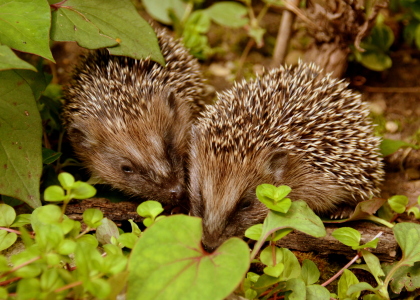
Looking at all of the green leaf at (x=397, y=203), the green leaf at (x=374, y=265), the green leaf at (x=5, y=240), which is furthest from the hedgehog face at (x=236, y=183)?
the green leaf at (x=5, y=240)

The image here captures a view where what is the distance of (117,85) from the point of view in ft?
8.82

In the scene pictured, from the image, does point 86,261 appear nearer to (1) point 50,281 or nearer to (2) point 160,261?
(1) point 50,281

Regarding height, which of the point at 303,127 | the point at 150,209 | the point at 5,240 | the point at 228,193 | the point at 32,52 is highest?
the point at 32,52

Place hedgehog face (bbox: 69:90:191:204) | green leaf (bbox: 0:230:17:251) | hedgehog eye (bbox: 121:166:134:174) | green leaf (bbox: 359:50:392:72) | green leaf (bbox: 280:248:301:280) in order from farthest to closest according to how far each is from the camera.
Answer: green leaf (bbox: 359:50:392:72), hedgehog eye (bbox: 121:166:134:174), hedgehog face (bbox: 69:90:191:204), green leaf (bbox: 280:248:301:280), green leaf (bbox: 0:230:17:251)

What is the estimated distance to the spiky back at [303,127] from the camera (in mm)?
2430

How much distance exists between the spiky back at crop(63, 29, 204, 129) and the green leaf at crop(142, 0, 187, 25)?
862 mm

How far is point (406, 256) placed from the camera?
6.66 feet

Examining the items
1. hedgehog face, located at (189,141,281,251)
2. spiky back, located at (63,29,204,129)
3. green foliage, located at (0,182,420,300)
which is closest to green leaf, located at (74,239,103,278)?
green foliage, located at (0,182,420,300)

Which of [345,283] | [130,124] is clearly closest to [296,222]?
[345,283]

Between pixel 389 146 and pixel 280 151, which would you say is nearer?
pixel 280 151

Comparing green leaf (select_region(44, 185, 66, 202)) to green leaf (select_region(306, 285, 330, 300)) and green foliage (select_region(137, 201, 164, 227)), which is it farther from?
green leaf (select_region(306, 285, 330, 300))

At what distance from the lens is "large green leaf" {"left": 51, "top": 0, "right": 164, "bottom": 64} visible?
2.28m

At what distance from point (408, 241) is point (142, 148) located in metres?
1.58

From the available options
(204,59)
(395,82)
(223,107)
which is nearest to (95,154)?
(223,107)
